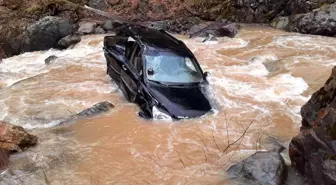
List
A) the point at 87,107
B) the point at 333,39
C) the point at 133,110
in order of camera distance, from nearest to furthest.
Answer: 1. the point at 133,110
2. the point at 87,107
3. the point at 333,39

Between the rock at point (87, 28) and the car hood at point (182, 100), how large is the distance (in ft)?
31.5

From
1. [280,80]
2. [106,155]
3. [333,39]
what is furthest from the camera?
[333,39]

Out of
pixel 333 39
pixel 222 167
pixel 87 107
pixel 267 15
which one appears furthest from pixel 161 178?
pixel 267 15

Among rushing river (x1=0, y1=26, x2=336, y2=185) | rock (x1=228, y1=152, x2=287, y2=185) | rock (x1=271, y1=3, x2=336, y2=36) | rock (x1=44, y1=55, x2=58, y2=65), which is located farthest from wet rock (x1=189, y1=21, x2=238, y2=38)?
rock (x1=228, y1=152, x2=287, y2=185)

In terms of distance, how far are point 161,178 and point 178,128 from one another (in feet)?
5.76

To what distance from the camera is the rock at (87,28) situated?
17.1m

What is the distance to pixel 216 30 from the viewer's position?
1608cm

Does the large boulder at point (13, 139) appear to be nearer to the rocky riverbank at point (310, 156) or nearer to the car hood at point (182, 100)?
the car hood at point (182, 100)

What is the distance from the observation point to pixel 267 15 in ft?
57.2

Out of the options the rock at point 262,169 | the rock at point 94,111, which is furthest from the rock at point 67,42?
the rock at point 262,169

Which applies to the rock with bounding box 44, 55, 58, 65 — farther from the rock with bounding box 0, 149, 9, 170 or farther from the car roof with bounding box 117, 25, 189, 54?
the rock with bounding box 0, 149, 9, 170

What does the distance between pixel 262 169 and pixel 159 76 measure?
3.62 metres

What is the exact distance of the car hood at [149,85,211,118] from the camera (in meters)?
7.96

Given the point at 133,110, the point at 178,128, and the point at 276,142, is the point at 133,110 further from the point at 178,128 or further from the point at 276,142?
the point at 276,142
